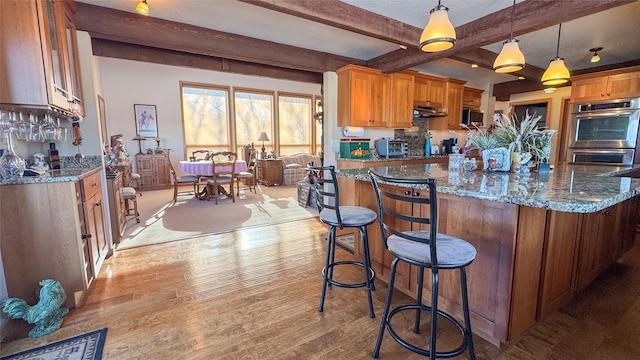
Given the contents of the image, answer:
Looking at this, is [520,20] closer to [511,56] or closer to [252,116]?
[511,56]

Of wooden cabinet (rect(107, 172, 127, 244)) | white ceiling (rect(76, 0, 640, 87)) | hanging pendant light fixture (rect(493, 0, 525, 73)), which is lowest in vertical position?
wooden cabinet (rect(107, 172, 127, 244))

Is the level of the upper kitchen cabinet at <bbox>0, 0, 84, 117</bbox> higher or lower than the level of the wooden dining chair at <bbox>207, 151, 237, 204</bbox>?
higher

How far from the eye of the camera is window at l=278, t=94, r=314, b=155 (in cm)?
852

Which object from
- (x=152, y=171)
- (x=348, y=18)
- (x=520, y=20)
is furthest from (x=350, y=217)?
(x=152, y=171)

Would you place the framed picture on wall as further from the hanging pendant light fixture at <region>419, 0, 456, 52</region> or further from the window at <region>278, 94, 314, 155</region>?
the hanging pendant light fixture at <region>419, 0, 456, 52</region>

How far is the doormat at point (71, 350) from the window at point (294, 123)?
7302mm

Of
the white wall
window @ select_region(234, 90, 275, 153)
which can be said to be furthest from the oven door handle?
the white wall

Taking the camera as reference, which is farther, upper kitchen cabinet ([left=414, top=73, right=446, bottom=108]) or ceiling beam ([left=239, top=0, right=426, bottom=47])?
upper kitchen cabinet ([left=414, top=73, right=446, bottom=108])

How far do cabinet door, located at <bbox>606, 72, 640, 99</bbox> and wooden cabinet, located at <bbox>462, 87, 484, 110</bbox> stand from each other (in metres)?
1.94

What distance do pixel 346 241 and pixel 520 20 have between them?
2.81 metres

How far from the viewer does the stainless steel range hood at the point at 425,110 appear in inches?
185

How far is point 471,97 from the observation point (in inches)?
221

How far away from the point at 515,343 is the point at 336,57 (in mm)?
3884

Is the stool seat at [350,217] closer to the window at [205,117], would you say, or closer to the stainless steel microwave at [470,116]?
the stainless steel microwave at [470,116]
